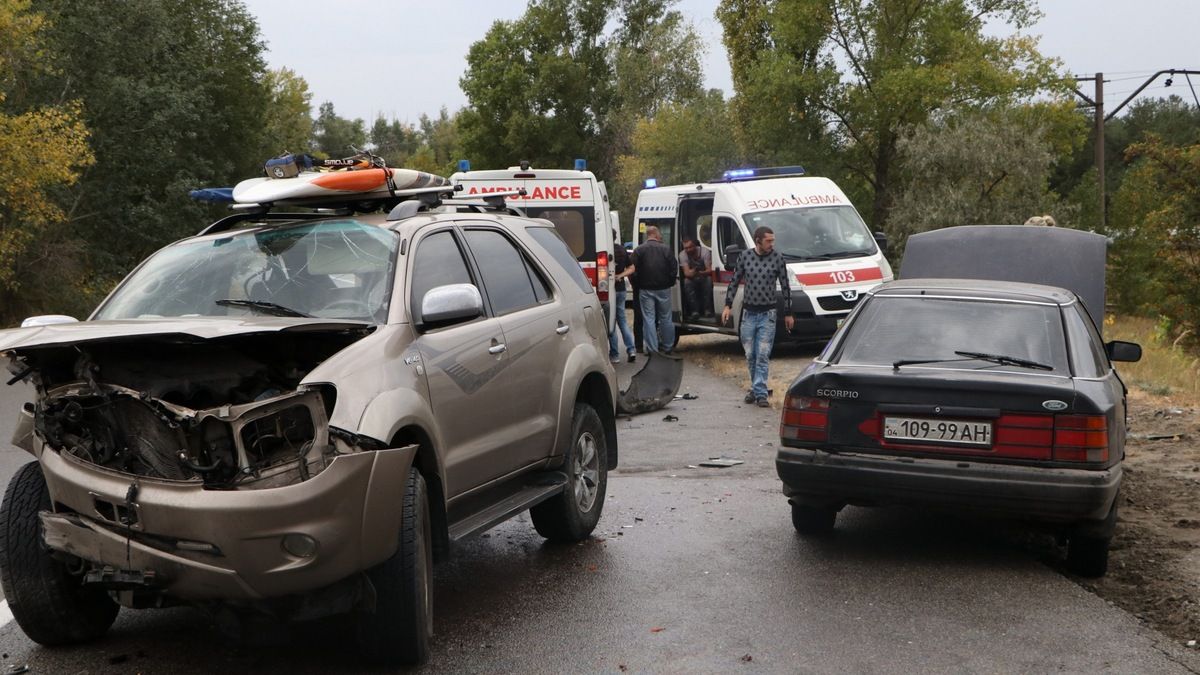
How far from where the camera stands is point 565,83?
220 ft

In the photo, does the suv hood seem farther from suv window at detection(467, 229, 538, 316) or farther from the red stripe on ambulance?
the red stripe on ambulance

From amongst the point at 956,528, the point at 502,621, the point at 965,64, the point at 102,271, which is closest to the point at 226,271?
the point at 502,621

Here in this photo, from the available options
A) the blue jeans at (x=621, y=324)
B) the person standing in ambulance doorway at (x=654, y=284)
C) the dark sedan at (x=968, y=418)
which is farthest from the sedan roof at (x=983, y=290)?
the blue jeans at (x=621, y=324)

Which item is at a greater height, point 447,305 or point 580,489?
point 447,305

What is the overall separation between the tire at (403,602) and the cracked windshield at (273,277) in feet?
3.11

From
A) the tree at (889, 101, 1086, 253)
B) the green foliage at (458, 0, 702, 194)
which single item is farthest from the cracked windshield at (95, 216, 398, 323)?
the green foliage at (458, 0, 702, 194)

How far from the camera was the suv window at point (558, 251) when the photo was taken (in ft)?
24.3

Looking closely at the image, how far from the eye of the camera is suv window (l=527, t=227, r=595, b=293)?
292 inches

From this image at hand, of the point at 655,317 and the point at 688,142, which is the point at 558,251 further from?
the point at 688,142

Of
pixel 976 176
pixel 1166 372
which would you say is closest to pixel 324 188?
pixel 1166 372

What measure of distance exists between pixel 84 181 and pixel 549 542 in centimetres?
3404

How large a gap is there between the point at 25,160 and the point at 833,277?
18074 mm

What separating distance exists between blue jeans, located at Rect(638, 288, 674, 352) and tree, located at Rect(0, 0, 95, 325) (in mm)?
15455

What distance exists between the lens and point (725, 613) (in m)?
5.75
